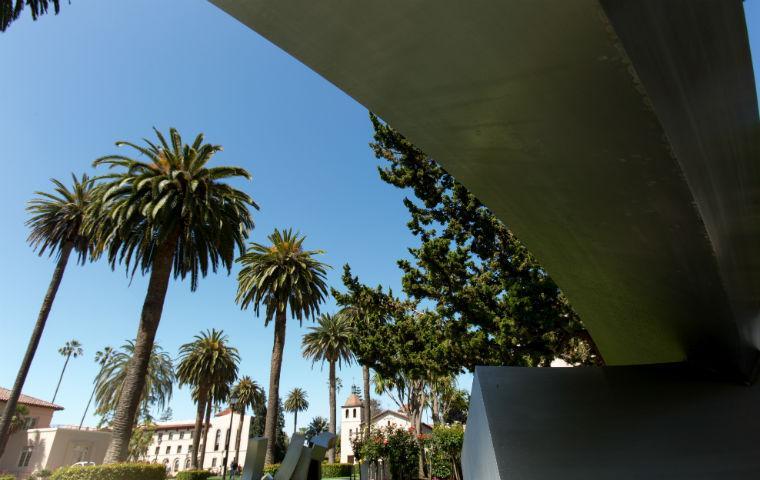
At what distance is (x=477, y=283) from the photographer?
1199 centimetres

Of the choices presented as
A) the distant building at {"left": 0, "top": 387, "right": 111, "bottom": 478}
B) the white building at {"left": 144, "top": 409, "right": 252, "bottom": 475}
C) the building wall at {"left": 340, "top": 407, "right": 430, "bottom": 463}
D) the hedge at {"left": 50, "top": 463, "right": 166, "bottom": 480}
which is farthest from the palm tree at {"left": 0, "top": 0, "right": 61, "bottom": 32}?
the white building at {"left": 144, "top": 409, "right": 252, "bottom": 475}

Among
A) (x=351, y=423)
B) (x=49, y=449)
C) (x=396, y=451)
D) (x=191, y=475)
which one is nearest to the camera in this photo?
(x=396, y=451)

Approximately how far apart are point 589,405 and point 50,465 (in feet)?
146

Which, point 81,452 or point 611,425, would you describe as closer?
point 611,425

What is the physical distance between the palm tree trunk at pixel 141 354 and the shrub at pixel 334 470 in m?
26.8

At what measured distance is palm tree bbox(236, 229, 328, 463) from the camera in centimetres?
2522

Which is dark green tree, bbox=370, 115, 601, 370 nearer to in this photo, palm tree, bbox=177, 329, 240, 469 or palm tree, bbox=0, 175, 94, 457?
palm tree, bbox=0, 175, 94, 457

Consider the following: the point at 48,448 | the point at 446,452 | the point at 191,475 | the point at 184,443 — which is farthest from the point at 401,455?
the point at 184,443

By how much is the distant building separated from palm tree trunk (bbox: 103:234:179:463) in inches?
1020

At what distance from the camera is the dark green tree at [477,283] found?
34.4ft

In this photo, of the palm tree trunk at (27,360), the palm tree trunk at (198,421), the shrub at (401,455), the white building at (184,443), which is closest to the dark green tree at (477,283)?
the shrub at (401,455)

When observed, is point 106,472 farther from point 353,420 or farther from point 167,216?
point 353,420

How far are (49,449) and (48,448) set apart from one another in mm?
296

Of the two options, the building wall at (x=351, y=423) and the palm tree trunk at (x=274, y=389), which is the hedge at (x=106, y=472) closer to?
the palm tree trunk at (x=274, y=389)
